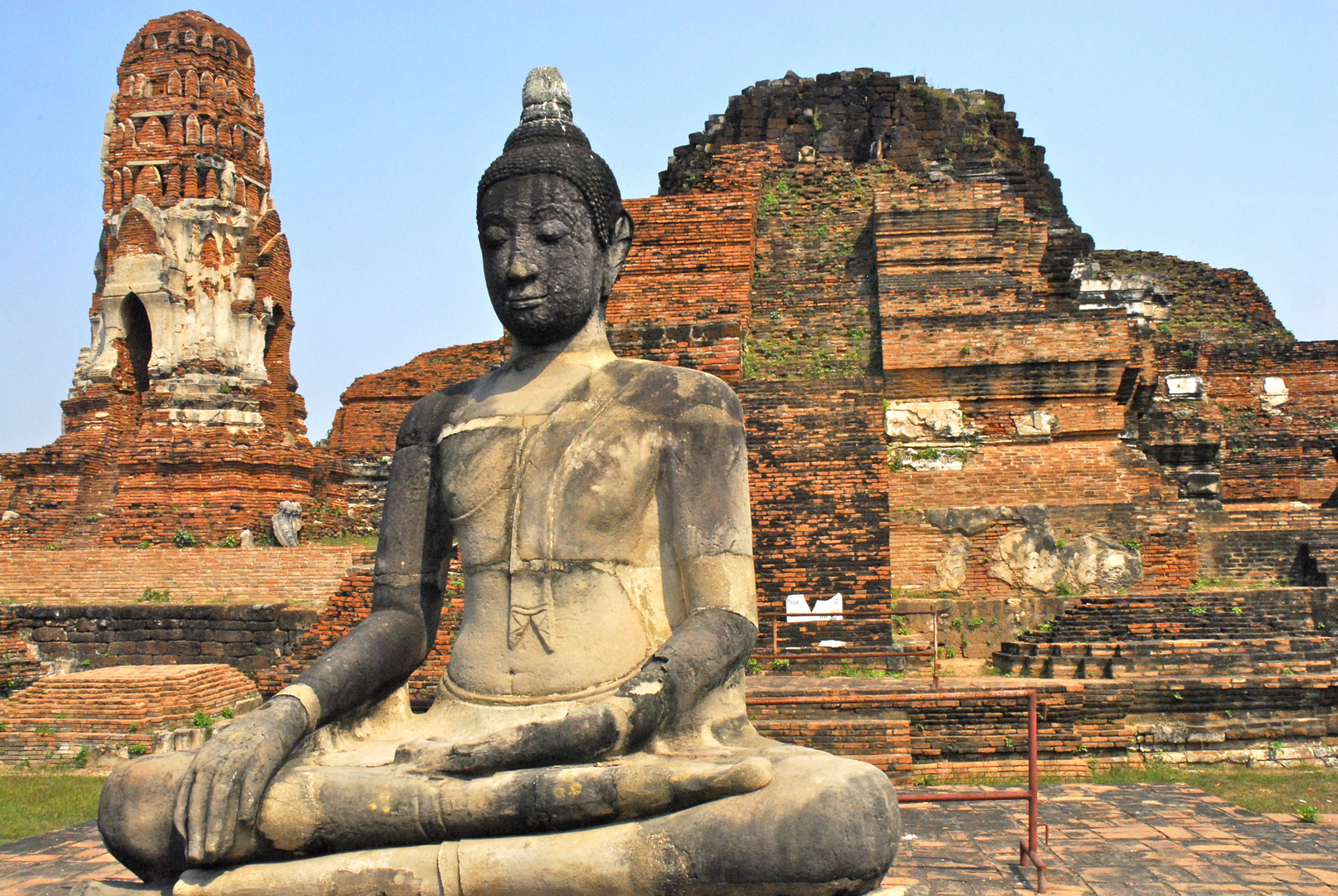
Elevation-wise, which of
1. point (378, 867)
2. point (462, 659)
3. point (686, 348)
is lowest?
point (378, 867)

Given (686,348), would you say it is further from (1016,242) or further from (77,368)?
(77,368)

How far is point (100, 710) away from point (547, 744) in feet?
24.6

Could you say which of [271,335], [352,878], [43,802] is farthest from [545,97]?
[271,335]

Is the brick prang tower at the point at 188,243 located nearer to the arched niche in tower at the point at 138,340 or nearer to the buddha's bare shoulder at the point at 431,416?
the arched niche in tower at the point at 138,340

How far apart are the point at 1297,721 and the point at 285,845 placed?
7374 mm

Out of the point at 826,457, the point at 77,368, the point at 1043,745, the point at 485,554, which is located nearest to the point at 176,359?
the point at 77,368

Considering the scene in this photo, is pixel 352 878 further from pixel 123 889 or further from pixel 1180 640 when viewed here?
pixel 1180 640

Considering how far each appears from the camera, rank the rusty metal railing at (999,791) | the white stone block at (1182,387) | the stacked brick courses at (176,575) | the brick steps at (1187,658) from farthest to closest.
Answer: the white stone block at (1182,387) < the stacked brick courses at (176,575) < the brick steps at (1187,658) < the rusty metal railing at (999,791)

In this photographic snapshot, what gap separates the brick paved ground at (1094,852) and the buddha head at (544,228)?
85.0 inches

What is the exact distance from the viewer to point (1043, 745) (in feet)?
25.8

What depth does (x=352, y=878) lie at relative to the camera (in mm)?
2873

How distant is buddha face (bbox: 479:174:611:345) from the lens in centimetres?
351

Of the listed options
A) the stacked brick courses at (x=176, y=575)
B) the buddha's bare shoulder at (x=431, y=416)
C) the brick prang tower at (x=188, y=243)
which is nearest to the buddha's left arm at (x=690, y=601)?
the buddha's bare shoulder at (x=431, y=416)

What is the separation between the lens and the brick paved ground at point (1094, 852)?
15.4 ft
